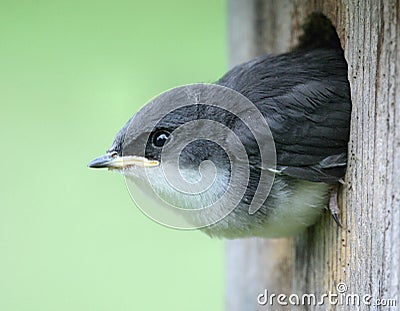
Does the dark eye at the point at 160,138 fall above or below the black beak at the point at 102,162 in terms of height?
above

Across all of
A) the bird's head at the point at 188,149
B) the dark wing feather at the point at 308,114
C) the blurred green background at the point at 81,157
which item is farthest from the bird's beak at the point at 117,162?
the blurred green background at the point at 81,157

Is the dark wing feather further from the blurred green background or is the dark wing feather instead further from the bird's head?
the blurred green background

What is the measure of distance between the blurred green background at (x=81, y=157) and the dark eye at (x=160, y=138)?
1333 millimetres

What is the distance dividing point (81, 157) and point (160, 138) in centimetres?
148

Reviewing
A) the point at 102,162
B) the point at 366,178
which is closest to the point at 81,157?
the point at 102,162

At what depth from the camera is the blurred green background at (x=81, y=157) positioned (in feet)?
11.0

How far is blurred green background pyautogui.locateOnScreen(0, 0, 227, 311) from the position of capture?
3.37 meters

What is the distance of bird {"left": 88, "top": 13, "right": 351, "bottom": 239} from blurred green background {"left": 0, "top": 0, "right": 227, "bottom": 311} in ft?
4.31

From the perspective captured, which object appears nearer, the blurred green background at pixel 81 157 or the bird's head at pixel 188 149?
the bird's head at pixel 188 149

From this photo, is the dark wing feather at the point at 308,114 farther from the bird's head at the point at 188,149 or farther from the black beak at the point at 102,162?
the black beak at the point at 102,162

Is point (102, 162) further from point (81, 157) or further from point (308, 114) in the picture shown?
point (81, 157)

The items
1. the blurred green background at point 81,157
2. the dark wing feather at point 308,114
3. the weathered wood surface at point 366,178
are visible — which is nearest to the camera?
the weathered wood surface at point 366,178

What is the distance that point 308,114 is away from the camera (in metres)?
1.91

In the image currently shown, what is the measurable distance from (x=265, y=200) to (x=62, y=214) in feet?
5.67
